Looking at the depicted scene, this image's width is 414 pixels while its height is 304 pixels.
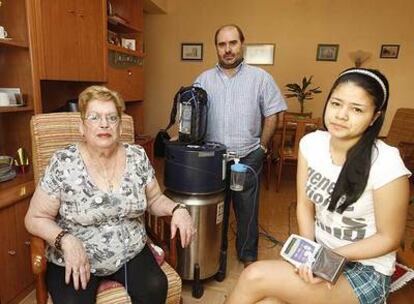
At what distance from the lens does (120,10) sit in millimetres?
3227

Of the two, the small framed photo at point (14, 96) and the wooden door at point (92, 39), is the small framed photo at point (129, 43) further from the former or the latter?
the small framed photo at point (14, 96)

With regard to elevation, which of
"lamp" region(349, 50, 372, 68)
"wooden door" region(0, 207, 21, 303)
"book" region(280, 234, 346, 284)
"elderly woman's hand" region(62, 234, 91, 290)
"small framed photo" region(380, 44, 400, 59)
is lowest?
"wooden door" region(0, 207, 21, 303)

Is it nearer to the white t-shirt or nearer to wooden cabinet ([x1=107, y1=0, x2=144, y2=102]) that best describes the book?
the white t-shirt

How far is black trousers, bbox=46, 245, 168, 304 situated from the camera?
1062 millimetres

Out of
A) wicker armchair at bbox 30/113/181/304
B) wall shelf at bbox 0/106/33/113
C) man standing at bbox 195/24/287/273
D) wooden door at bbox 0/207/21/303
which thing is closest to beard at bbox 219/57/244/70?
Answer: man standing at bbox 195/24/287/273

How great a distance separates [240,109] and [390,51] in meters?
3.47

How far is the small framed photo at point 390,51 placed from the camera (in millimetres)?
4207

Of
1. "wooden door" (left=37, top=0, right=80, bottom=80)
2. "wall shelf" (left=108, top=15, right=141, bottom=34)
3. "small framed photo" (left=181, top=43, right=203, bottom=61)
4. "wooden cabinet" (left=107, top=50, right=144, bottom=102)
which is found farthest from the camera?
"small framed photo" (left=181, top=43, right=203, bottom=61)

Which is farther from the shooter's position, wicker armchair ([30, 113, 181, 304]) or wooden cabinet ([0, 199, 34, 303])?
wooden cabinet ([0, 199, 34, 303])

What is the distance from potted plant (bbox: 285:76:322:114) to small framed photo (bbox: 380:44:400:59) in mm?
960

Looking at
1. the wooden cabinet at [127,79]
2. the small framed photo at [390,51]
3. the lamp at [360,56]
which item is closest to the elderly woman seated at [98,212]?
the wooden cabinet at [127,79]

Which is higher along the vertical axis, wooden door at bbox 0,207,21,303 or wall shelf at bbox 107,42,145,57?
wall shelf at bbox 107,42,145,57

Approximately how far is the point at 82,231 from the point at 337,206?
93 centimetres

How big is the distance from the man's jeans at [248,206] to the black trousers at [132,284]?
2.46 ft
